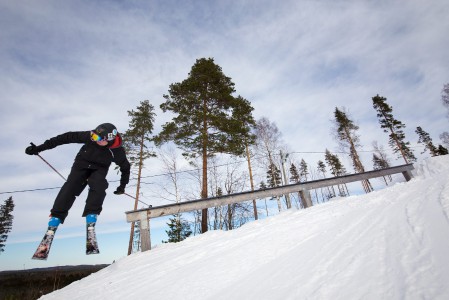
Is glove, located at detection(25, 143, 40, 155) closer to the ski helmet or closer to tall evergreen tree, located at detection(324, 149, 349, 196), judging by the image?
the ski helmet

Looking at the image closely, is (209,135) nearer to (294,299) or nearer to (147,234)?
(147,234)

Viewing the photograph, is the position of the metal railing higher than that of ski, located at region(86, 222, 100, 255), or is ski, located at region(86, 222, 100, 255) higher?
the metal railing

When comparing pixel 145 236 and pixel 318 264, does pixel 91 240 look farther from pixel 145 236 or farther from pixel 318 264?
pixel 318 264

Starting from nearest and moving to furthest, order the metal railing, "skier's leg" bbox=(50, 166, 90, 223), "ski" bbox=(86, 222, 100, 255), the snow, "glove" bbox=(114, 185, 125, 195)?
the snow → "ski" bbox=(86, 222, 100, 255) → "skier's leg" bbox=(50, 166, 90, 223) → "glove" bbox=(114, 185, 125, 195) → the metal railing

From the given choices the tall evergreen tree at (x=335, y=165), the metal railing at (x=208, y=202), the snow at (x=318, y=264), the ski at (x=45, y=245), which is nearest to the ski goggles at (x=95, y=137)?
the ski at (x=45, y=245)

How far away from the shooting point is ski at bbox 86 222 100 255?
9.78 feet

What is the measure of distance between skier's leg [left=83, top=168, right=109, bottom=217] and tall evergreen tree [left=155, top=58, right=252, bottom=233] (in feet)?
25.4

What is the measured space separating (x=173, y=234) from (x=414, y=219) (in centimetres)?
1673

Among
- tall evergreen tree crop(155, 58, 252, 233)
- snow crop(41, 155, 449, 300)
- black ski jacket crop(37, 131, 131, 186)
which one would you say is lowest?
snow crop(41, 155, 449, 300)

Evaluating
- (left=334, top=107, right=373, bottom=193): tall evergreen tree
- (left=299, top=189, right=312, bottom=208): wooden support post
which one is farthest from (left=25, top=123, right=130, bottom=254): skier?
(left=334, top=107, right=373, bottom=193): tall evergreen tree

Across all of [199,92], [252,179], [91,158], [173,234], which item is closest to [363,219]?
[91,158]

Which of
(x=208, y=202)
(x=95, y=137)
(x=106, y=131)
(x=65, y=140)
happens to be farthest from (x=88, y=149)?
(x=208, y=202)

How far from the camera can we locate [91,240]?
3045mm

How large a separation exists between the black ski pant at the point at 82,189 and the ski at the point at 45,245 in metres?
0.19
